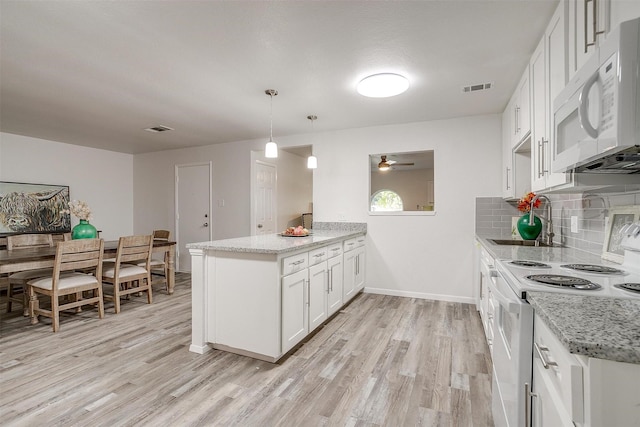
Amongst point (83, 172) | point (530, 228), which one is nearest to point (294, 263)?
point (530, 228)

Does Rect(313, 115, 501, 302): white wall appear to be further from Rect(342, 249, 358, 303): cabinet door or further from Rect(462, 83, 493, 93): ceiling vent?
Rect(462, 83, 493, 93): ceiling vent

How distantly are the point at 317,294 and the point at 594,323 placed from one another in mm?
2188

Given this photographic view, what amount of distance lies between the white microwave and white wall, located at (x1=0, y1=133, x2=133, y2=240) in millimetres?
6395

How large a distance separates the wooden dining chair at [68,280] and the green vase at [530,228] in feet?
13.6

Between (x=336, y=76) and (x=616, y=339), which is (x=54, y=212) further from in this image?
(x=616, y=339)

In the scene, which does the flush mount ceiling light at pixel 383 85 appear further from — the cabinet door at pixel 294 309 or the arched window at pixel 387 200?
the arched window at pixel 387 200

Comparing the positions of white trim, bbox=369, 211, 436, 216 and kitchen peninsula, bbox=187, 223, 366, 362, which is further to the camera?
white trim, bbox=369, 211, 436, 216

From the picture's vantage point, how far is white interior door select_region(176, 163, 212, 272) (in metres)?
5.44

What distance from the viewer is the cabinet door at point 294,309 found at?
7.51 ft

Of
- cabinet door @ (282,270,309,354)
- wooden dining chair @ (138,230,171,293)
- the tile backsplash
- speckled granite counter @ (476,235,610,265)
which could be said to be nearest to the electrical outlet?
the tile backsplash

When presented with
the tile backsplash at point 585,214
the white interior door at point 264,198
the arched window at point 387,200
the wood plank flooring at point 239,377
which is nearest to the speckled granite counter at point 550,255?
the tile backsplash at point 585,214

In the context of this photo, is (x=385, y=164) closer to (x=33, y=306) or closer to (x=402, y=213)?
(x=402, y=213)

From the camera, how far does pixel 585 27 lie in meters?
1.36

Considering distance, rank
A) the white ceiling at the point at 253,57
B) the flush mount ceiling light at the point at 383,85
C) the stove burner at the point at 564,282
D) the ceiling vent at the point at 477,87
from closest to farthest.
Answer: the stove burner at the point at 564,282, the white ceiling at the point at 253,57, the flush mount ceiling light at the point at 383,85, the ceiling vent at the point at 477,87
